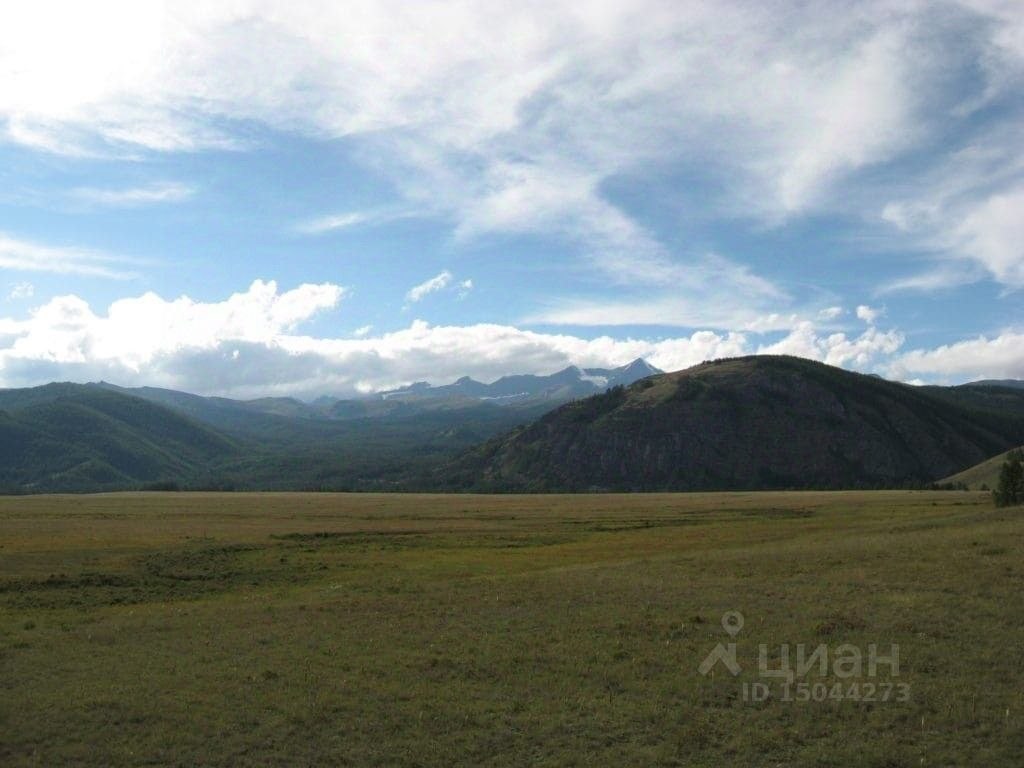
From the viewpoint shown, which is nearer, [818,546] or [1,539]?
[818,546]

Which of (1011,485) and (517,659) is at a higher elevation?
(1011,485)

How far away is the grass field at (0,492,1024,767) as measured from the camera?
19109 mm

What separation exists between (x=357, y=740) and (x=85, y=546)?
59379 millimetres

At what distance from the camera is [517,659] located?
26.3m

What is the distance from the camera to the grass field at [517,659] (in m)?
19.1

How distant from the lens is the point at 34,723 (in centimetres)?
2108

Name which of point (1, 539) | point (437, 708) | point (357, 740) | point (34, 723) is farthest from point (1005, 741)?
point (1, 539)

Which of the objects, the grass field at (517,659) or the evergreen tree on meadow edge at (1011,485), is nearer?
the grass field at (517,659)

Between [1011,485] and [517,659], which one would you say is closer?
[517,659]

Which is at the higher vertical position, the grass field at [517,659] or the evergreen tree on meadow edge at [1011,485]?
the evergreen tree on meadow edge at [1011,485]

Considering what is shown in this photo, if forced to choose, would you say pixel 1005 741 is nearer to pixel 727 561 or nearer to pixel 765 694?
pixel 765 694

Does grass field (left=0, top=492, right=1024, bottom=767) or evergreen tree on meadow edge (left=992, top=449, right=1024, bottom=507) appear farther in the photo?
evergreen tree on meadow edge (left=992, top=449, right=1024, bottom=507)

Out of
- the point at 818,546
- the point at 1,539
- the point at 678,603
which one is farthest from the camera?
the point at 1,539

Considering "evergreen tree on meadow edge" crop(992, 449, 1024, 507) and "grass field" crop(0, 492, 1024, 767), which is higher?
"evergreen tree on meadow edge" crop(992, 449, 1024, 507)
